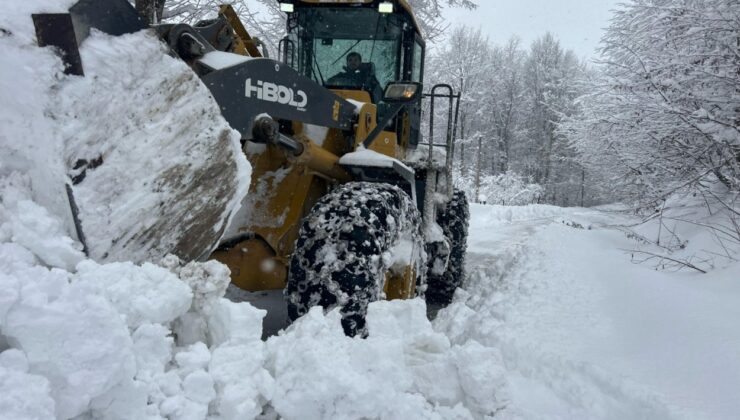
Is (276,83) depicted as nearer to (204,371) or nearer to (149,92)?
(149,92)

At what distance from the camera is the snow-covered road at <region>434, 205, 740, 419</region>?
2.80m

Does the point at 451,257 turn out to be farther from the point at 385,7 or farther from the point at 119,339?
the point at 119,339

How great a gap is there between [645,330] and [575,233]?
8.97 m

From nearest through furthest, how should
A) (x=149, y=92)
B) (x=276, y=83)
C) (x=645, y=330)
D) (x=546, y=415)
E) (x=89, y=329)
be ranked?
(x=89, y=329) → (x=149, y=92) → (x=546, y=415) → (x=276, y=83) → (x=645, y=330)

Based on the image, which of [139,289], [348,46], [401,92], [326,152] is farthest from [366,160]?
[139,289]

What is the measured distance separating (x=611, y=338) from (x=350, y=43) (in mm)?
3065

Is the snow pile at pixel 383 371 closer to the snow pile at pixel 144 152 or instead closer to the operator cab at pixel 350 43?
the snow pile at pixel 144 152

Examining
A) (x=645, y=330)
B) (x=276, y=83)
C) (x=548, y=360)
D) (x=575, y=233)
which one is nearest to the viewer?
(x=276, y=83)

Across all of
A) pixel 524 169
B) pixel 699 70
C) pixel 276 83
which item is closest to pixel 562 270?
pixel 699 70

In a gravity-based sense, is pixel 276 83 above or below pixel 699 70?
below

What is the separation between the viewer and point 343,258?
9.29 feet

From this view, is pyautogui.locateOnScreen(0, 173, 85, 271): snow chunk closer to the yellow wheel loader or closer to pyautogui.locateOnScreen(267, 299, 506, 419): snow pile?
the yellow wheel loader

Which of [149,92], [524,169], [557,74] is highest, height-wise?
[557,74]

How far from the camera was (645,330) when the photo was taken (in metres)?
3.85
